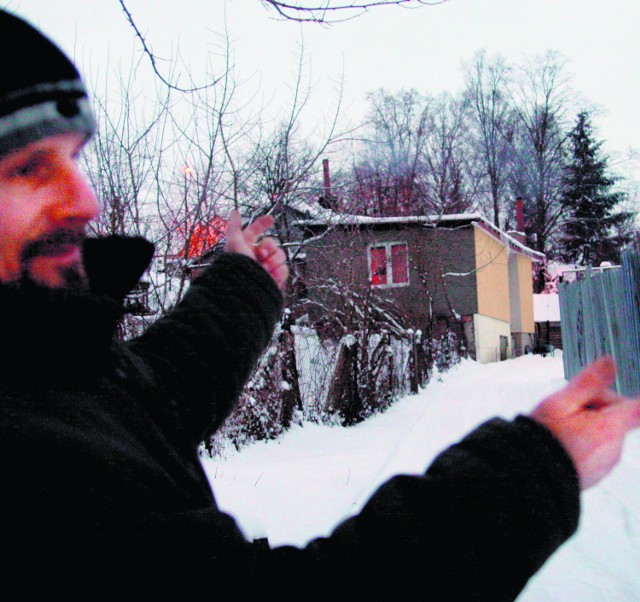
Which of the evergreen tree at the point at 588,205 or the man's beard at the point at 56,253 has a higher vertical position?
the evergreen tree at the point at 588,205

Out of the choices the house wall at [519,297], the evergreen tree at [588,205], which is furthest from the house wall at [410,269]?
the evergreen tree at [588,205]

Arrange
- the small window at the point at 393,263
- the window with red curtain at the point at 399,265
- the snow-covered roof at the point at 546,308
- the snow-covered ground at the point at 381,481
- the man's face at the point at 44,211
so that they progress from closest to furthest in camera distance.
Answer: the man's face at the point at 44,211 < the snow-covered ground at the point at 381,481 < the small window at the point at 393,263 < the window with red curtain at the point at 399,265 < the snow-covered roof at the point at 546,308

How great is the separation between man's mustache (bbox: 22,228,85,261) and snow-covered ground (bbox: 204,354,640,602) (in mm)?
499

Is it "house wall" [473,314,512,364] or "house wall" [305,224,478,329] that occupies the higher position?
"house wall" [305,224,478,329]

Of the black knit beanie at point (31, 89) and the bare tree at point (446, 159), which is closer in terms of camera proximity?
the black knit beanie at point (31, 89)

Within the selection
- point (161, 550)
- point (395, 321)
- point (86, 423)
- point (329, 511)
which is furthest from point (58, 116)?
point (395, 321)

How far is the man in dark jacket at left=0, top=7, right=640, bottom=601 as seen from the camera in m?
0.65

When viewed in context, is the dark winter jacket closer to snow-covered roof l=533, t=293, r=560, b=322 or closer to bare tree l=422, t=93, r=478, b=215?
bare tree l=422, t=93, r=478, b=215

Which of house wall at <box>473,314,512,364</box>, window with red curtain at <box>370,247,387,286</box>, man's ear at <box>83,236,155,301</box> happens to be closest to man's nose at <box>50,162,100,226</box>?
man's ear at <box>83,236,155,301</box>

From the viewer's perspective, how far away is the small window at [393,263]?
1532 centimetres

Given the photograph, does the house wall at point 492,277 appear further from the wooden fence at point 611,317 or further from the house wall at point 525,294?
the wooden fence at point 611,317

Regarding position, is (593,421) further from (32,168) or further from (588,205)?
(588,205)

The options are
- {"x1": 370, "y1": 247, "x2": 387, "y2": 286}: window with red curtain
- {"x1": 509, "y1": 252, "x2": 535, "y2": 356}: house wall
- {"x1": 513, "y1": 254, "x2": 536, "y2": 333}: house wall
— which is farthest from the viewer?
{"x1": 513, "y1": 254, "x2": 536, "y2": 333}: house wall

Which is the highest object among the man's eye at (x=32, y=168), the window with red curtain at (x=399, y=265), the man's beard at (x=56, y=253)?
the window with red curtain at (x=399, y=265)
